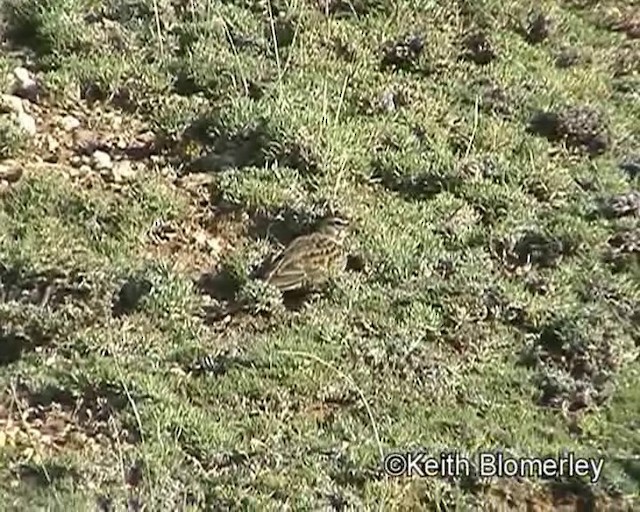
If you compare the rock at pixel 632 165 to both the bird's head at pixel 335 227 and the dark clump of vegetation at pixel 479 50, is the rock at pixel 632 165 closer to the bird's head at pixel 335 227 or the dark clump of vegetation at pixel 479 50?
the dark clump of vegetation at pixel 479 50

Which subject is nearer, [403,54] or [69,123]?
[69,123]

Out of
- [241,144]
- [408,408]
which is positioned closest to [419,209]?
[241,144]

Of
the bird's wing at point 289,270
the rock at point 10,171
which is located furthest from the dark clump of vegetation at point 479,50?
the rock at point 10,171

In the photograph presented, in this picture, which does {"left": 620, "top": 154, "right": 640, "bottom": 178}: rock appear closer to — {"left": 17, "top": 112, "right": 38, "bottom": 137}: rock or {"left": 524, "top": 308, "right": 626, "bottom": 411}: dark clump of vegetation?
{"left": 524, "top": 308, "right": 626, "bottom": 411}: dark clump of vegetation

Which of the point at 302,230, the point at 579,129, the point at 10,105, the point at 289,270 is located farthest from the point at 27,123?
the point at 579,129

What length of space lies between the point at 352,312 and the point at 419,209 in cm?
95

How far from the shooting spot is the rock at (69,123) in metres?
7.74

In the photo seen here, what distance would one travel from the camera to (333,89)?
8.02m

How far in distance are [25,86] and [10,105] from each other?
28 cm

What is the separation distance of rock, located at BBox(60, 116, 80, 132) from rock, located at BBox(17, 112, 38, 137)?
16 cm

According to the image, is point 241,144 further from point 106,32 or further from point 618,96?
point 618,96

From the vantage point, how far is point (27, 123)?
762 cm

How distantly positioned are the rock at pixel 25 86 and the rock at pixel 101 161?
0.58 m

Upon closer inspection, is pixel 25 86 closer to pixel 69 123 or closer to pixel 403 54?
pixel 69 123
